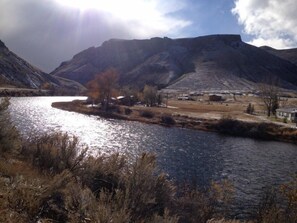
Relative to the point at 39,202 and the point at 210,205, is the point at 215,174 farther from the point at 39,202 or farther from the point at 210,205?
the point at 39,202

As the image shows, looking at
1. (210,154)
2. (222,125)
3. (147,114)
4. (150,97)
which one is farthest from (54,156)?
(150,97)

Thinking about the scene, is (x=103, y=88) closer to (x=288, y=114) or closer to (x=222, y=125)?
(x=222, y=125)

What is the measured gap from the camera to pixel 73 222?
8930 millimetres

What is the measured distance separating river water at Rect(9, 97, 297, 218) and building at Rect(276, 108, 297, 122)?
77.5 ft

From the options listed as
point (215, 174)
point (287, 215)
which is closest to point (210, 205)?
point (287, 215)

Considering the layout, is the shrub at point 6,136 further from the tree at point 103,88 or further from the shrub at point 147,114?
the tree at point 103,88

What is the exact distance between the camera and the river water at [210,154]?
32.7m

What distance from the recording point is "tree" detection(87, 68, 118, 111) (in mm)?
108812

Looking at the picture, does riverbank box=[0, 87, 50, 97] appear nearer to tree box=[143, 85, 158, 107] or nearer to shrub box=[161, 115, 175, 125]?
tree box=[143, 85, 158, 107]

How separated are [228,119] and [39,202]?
70.0 m

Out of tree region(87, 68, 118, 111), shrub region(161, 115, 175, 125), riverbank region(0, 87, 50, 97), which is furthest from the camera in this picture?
riverbank region(0, 87, 50, 97)

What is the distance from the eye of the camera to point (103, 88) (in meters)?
110

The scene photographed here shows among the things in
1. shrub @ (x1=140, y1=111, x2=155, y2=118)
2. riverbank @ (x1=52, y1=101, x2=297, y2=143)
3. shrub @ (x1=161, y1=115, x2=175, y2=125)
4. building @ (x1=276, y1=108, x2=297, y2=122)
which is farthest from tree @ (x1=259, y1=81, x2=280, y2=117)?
shrub @ (x1=140, y1=111, x2=155, y2=118)

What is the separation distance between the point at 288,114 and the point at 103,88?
5609 centimetres
